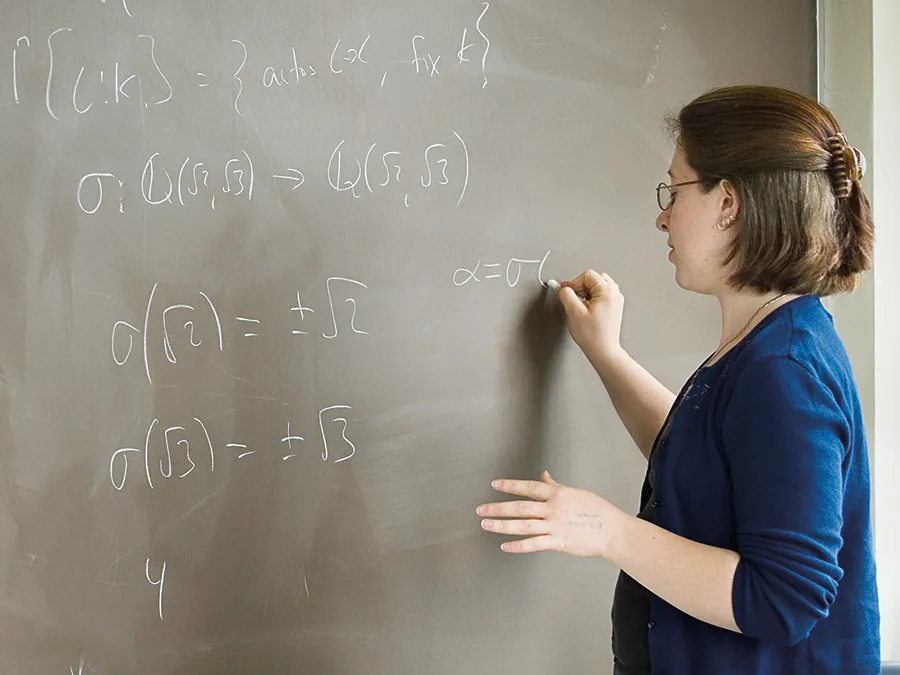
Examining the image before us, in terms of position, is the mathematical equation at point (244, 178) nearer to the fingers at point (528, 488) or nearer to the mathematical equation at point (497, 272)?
the mathematical equation at point (497, 272)

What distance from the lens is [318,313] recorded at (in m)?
1.25

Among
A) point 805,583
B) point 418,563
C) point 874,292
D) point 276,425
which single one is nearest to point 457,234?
point 276,425

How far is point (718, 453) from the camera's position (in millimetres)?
974

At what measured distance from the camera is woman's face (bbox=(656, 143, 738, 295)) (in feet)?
3.39

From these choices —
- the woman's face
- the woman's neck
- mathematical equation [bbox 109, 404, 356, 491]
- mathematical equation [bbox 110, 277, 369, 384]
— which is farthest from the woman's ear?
mathematical equation [bbox 109, 404, 356, 491]

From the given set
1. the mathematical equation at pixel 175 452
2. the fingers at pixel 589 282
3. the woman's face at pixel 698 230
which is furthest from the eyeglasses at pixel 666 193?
the mathematical equation at pixel 175 452

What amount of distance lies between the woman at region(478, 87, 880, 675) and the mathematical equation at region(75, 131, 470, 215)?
15.5 inches

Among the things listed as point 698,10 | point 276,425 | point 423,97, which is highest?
point 698,10

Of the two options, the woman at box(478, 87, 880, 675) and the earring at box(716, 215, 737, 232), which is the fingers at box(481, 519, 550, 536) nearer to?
the woman at box(478, 87, 880, 675)

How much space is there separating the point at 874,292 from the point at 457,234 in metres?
0.93

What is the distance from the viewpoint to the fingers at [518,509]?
0.98m

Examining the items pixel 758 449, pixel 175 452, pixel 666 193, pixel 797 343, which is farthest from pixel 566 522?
pixel 666 193

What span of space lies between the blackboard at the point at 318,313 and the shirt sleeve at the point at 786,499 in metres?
0.51

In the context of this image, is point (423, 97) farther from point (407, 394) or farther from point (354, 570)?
point (354, 570)
